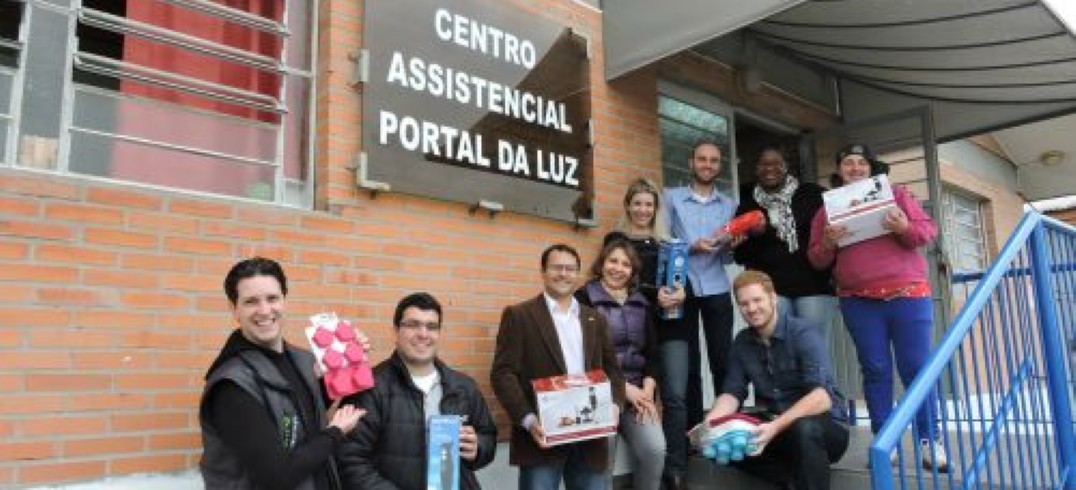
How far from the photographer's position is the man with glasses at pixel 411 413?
2854 millimetres

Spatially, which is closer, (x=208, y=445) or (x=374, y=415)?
(x=208, y=445)

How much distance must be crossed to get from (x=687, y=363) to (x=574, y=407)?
3.13 ft

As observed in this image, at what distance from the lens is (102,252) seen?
2.95m

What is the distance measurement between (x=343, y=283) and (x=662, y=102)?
2.85 meters

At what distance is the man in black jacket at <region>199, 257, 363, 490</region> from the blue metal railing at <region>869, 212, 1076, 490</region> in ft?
6.43

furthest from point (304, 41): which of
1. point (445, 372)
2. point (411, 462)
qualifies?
point (411, 462)

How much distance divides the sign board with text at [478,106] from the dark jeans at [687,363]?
90cm

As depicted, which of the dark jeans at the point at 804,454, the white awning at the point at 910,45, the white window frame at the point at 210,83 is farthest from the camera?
the white awning at the point at 910,45

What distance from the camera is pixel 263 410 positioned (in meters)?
2.39

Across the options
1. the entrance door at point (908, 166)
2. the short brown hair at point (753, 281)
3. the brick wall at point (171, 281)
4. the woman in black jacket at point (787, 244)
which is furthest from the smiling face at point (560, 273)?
the entrance door at point (908, 166)

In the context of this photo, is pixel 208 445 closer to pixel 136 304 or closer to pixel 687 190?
pixel 136 304

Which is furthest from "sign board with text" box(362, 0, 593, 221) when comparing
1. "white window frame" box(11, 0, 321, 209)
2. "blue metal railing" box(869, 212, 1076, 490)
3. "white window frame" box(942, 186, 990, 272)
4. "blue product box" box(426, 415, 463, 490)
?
"white window frame" box(942, 186, 990, 272)

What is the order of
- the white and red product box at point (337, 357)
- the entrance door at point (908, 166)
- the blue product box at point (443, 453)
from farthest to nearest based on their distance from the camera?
1. the entrance door at point (908, 166)
2. the blue product box at point (443, 453)
3. the white and red product box at point (337, 357)

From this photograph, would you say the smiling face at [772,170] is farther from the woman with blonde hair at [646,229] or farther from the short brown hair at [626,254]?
the short brown hair at [626,254]
